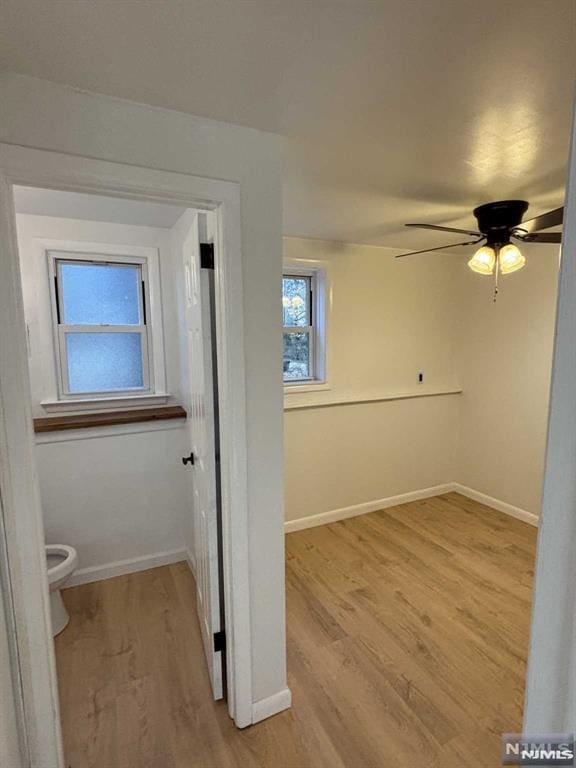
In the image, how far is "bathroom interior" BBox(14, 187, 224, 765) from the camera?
2.12 metres

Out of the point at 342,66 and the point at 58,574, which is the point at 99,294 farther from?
the point at 342,66

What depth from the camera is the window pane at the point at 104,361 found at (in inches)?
102

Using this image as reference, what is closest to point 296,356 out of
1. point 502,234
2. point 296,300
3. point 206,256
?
point 296,300

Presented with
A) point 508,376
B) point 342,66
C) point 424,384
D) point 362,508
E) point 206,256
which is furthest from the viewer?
point 424,384

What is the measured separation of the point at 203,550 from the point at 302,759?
2.82ft

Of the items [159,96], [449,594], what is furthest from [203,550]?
[159,96]

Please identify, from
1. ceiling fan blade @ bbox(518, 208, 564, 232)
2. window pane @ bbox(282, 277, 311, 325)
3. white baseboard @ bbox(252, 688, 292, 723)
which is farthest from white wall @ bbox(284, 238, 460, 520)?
white baseboard @ bbox(252, 688, 292, 723)

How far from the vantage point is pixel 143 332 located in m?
2.76

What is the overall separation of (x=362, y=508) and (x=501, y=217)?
8.25 feet

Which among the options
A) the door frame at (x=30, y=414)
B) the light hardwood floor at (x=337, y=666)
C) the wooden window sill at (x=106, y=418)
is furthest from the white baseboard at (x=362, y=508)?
the door frame at (x=30, y=414)

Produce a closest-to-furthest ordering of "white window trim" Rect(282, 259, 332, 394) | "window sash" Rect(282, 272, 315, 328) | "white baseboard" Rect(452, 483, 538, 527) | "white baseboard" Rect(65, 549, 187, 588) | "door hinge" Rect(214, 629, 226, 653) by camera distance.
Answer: "door hinge" Rect(214, 629, 226, 653)
"white baseboard" Rect(65, 549, 187, 588)
"white window trim" Rect(282, 259, 332, 394)
"window sash" Rect(282, 272, 315, 328)
"white baseboard" Rect(452, 483, 538, 527)

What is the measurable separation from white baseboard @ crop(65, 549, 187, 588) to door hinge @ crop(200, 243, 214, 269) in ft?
6.81

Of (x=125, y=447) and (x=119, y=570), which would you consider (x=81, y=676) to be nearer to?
(x=119, y=570)

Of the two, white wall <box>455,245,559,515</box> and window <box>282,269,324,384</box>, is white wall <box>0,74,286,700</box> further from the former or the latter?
white wall <box>455,245,559,515</box>
